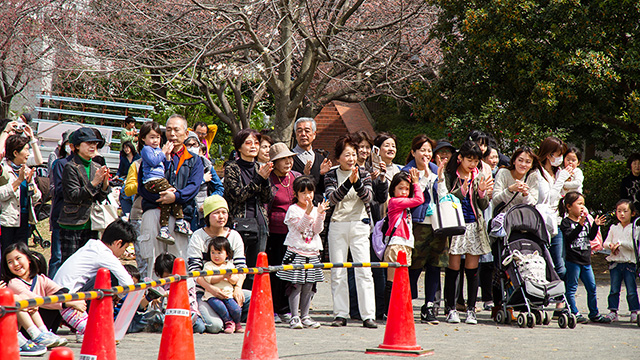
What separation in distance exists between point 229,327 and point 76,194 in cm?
238

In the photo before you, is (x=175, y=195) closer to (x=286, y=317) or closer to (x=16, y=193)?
(x=286, y=317)

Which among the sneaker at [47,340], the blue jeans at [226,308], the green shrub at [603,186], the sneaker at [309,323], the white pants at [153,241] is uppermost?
the green shrub at [603,186]

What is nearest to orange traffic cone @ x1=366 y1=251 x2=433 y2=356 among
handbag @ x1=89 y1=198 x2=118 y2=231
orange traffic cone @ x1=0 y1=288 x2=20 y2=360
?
orange traffic cone @ x1=0 y1=288 x2=20 y2=360

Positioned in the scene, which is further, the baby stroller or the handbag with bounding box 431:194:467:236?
the baby stroller

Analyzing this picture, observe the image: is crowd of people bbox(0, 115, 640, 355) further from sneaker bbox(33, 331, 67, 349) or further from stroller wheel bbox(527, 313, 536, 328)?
sneaker bbox(33, 331, 67, 349)

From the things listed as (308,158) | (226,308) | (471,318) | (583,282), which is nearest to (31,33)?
(308,158)

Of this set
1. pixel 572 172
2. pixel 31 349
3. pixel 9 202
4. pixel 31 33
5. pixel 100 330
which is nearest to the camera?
pixel 100 330

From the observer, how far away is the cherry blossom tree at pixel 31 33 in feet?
59.0

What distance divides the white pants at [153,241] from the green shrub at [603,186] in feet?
30.8

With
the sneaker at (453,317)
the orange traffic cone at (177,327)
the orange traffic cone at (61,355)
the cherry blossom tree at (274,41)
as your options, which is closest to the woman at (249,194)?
the sneaker at (453,317)

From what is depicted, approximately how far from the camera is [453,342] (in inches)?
258

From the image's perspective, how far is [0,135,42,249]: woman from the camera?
8078mm

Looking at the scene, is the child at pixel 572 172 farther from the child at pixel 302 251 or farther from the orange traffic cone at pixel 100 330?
the orange traffic cone at pixel 100 330

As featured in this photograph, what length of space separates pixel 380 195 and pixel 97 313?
3984 mm
